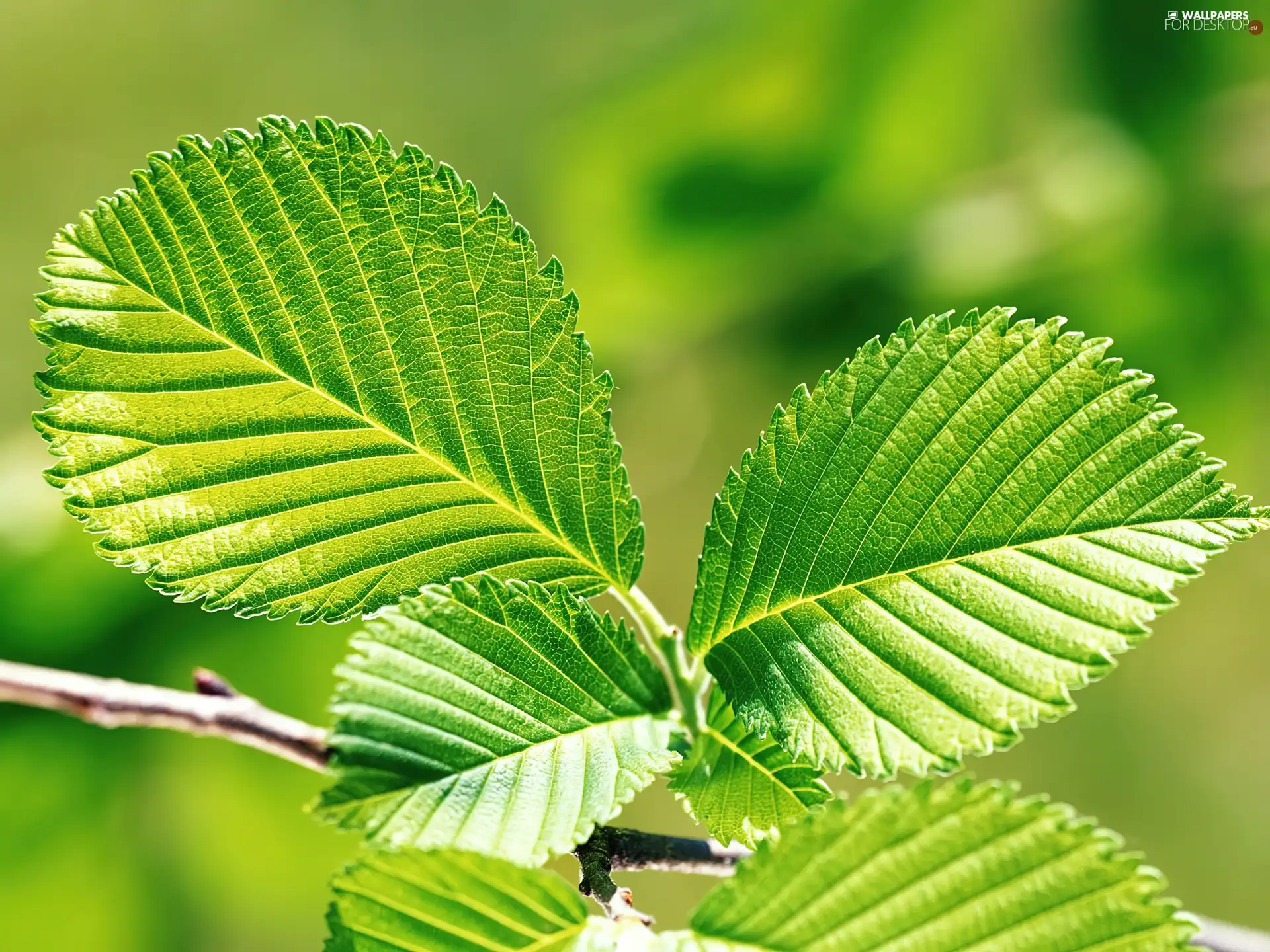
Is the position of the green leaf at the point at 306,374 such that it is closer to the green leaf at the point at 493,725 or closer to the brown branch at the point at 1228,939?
the green leaf at the point at 493,725

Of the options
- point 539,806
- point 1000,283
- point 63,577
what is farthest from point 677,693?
point 1000,283

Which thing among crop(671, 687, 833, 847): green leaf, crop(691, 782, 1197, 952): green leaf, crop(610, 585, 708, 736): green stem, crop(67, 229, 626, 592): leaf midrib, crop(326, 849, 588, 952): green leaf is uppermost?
crop(67, 229, 626, 592): leaf midrib

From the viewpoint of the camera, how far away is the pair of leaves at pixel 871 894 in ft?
1.00

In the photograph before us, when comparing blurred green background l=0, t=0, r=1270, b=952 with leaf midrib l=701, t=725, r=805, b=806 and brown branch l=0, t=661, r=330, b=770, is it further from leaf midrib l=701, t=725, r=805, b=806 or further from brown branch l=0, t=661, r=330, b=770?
leaf midrib l=701, t=725, r=805, b=806

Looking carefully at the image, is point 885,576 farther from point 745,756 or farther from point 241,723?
point 241,723

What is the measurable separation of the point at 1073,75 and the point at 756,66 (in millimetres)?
511

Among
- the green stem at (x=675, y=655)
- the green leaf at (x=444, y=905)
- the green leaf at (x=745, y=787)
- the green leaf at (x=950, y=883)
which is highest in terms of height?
the green stem at (x=675, y=655)

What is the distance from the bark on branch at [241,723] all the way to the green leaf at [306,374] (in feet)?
0.33

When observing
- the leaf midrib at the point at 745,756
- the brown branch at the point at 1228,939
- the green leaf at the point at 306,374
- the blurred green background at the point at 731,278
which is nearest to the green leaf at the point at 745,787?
the leaf midrib at the point at 745,756

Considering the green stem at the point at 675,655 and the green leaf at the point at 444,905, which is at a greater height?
the green stem at the point at 675,655

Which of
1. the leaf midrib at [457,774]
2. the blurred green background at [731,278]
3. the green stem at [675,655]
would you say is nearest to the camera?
the leaf midrib at [457,774]

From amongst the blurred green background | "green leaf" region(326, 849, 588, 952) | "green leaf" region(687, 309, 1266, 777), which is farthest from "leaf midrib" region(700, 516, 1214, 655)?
the blurred green background

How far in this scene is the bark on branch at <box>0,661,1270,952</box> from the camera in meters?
0.42

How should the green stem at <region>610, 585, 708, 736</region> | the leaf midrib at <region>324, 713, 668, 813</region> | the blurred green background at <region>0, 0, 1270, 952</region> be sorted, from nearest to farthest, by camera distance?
1. the leaf midrib at <region>324, 713, 668, 813</region>
2. the green stem at <region>610, 585, 708, 736</region>
3. the blurred green background at <region>0, 0, 1270, 952</region>
